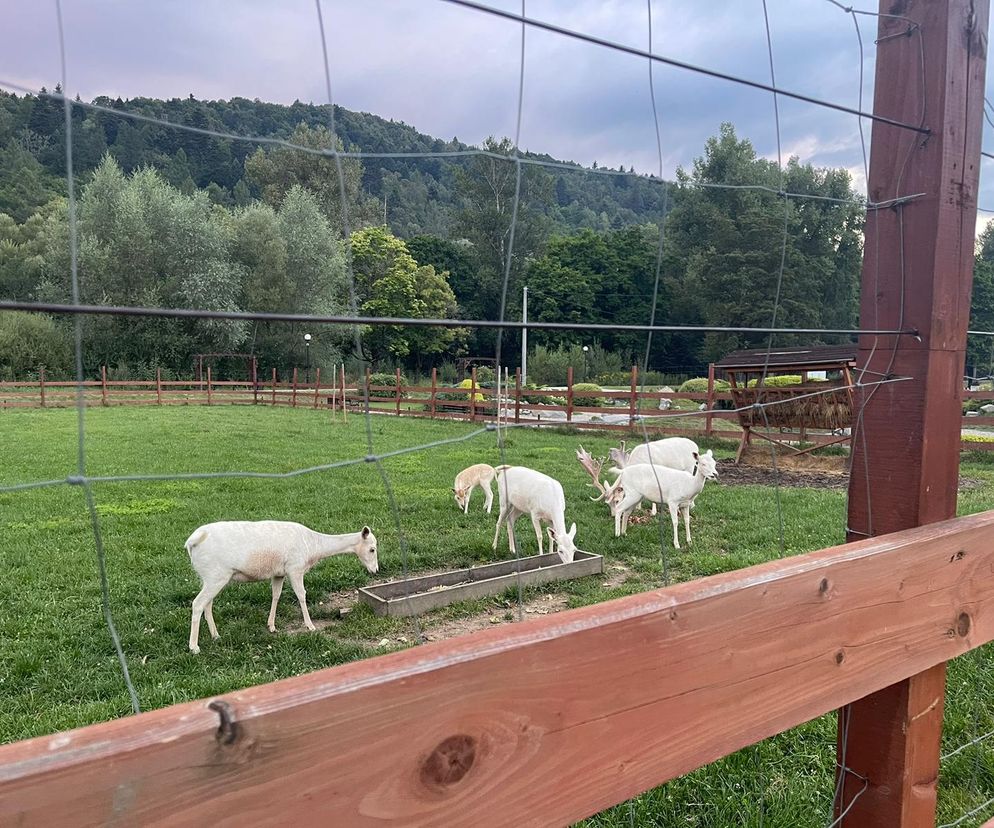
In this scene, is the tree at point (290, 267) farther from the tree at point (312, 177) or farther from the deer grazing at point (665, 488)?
the deer grazing at point (665, 488)

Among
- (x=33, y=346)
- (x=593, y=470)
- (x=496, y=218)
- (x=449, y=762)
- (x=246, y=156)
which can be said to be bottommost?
(x=593, y=470)

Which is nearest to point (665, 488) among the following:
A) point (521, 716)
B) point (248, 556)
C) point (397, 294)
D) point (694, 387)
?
point (694, 387)

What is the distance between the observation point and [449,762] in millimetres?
725

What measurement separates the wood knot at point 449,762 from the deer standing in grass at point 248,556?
3297 mm

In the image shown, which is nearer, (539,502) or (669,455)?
(539,502)

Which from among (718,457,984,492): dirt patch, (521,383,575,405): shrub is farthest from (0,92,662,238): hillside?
(718,457,984,492): dirt patch

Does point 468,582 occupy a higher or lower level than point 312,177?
lower

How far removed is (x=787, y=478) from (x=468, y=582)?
6.35m

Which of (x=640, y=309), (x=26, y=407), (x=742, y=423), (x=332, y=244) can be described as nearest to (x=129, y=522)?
(x=26, y=407)

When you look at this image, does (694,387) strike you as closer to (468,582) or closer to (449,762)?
(468,582)

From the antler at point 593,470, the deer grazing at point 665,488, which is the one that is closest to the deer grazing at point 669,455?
the antler at point 593,470

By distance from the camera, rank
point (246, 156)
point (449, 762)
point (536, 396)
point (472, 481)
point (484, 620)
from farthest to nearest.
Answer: point (472, 481) → point (536, 396) → point (484, 620) → point (246, 156) → point (449, 762)

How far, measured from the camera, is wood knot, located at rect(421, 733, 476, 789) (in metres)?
0.71

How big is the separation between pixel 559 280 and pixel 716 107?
0.66 metres
